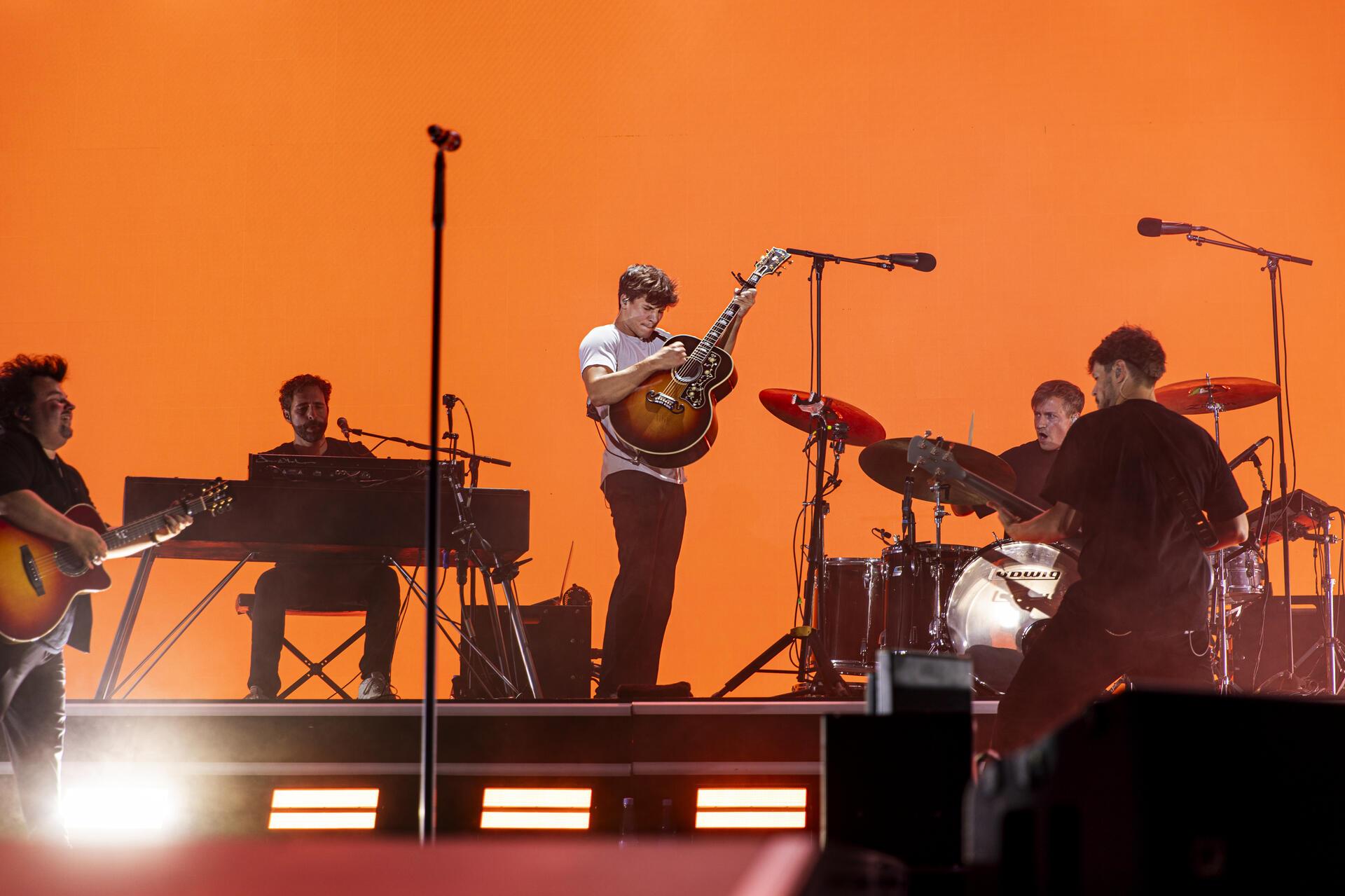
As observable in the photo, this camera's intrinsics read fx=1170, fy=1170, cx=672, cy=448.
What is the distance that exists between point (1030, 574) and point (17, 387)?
352 cm

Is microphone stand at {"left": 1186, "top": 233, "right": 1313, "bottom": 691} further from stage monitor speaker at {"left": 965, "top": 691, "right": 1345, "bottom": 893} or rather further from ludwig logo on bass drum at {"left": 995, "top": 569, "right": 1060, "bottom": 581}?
stage monitor speaker at {"left": 965, "top": 691, "right": 1345, "bottom": 893}

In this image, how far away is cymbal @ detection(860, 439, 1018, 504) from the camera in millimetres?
4637

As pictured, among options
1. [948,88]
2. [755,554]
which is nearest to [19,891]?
[755,554]

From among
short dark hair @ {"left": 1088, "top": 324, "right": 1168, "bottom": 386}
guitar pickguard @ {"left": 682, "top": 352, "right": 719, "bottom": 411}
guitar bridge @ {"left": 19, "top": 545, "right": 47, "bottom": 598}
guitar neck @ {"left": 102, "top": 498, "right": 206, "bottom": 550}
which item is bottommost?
guitar bridge @ {"left": 19, "top": 545, "right": 47, "bottom": 598}

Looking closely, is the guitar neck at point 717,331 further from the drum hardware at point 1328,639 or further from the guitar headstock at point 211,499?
the drum hardware at point 1328,639

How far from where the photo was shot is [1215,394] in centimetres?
517

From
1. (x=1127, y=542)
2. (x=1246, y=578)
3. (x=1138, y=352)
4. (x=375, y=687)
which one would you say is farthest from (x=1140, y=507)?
(x=375, y=687)

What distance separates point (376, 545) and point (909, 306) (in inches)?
126

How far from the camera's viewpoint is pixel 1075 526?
3.24 m

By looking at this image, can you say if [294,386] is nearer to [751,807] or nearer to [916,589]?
[916,589]

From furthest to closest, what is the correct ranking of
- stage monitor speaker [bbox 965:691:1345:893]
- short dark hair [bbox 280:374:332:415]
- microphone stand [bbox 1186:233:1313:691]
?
short dark hair [bbox 280:374:332:415], microphone stand [bbox 1186:233:1313:691], stage monitor speaker [bbox 965:691:1345:893]

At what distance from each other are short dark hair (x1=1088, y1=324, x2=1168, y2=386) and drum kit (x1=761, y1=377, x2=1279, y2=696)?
0.83 metres

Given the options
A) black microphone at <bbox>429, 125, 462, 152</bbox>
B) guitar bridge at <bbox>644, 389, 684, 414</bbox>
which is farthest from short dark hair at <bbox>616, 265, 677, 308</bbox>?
black microphone at <bbox>429, 125, 462, 152</bbox>

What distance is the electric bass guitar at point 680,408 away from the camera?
4.43 m
